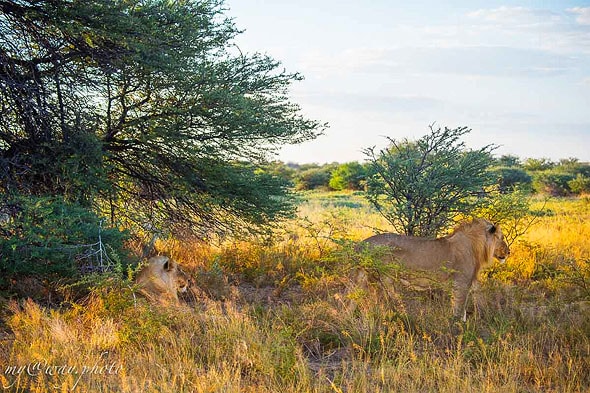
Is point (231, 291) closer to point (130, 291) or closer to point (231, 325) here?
point (130, 291)

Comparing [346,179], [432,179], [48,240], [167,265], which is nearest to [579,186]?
[346,179]

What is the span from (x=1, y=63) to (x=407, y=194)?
278 inches

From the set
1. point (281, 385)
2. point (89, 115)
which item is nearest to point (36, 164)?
point (89, 115)

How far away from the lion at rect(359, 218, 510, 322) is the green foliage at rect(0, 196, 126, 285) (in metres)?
3.53

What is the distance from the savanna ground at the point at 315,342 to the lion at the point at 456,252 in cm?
30

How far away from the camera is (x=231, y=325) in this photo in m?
6.68

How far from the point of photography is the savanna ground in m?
5.46

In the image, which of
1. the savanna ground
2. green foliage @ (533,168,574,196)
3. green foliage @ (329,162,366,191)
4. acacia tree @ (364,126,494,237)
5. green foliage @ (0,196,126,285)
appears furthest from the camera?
green foliage @ (329,162,366,191)

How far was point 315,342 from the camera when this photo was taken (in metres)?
Result: 7.00

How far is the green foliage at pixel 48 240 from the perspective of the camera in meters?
7.67

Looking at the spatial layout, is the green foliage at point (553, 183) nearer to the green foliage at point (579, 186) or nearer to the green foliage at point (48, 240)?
the green foliage at point (579, 186)

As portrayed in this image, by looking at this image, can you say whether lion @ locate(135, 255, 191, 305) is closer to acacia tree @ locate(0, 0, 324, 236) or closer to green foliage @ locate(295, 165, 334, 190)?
acacia tree @ locate(0, 0, 324, 236)

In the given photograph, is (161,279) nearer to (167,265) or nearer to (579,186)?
(167,265)

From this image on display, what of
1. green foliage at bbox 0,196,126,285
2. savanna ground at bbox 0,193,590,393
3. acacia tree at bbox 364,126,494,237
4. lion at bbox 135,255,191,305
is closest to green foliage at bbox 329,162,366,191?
acacia tree at bbox 364,126,494,237
